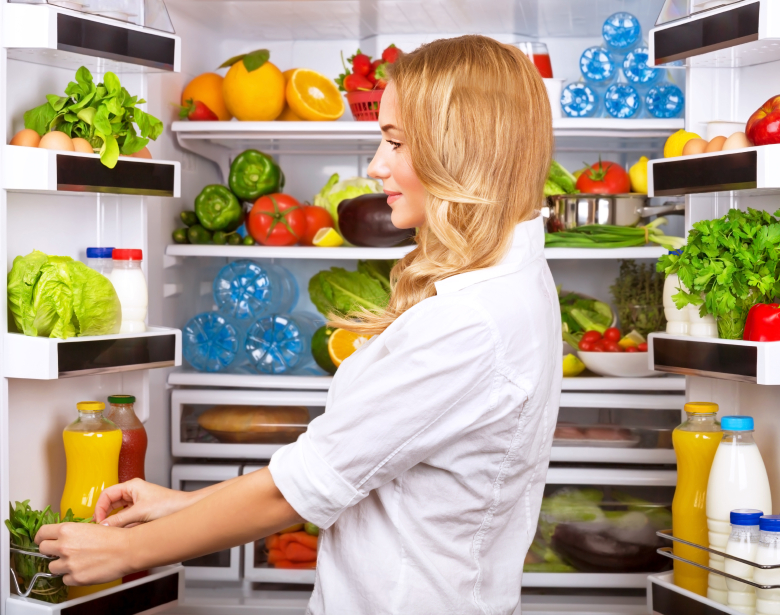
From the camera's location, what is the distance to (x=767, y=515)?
1291mm

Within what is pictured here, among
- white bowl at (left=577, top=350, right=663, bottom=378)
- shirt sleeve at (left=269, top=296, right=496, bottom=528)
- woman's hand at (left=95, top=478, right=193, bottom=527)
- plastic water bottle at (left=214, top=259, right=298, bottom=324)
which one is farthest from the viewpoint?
plastic water bottle at (left=214, top=259, right=298, bottom=324)

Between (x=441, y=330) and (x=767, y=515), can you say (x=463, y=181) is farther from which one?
(x=767, y=515)

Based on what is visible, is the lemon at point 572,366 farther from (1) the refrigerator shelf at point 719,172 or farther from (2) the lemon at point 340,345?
(1) the refrigerator shelf at point 719,172

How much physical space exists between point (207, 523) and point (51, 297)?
711 millimetres

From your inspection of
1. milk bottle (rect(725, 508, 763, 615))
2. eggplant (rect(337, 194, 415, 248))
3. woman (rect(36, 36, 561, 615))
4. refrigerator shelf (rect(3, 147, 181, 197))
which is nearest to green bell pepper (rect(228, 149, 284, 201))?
eggplant (rect(337, 194, 415, 248))

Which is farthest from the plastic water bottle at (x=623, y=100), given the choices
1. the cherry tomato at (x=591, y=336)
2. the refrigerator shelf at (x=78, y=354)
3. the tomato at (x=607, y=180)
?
the refrigerator shelf at (x=78, y=354)

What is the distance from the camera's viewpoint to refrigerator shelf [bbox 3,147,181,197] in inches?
52.7

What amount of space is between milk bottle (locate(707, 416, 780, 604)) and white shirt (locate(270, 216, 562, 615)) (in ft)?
1.89

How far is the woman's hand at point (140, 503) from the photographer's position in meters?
0.98

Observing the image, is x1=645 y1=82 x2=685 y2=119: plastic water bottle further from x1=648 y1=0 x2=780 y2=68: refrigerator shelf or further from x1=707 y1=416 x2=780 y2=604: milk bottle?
x1=707 y1=416 x2=780 y2=604: milk bottle

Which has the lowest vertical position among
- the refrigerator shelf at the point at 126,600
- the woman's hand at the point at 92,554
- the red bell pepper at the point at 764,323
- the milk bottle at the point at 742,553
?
the refrigerator shelf at the point at 126,600

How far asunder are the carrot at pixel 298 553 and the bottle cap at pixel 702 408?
1042mm

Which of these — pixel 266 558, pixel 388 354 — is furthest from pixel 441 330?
pixel 266 558

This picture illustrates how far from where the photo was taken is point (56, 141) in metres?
1.37
